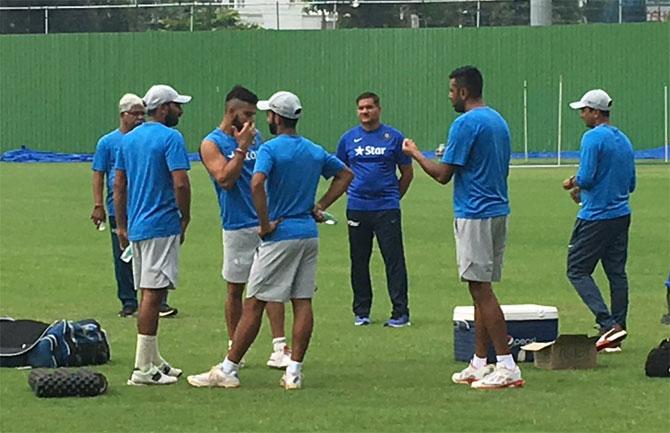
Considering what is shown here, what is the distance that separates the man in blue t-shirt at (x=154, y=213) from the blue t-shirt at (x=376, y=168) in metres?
3.60

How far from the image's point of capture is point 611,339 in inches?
467

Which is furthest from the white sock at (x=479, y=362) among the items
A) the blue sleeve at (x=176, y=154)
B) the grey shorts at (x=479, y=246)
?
the blue sleeve at (x=176, y=154)

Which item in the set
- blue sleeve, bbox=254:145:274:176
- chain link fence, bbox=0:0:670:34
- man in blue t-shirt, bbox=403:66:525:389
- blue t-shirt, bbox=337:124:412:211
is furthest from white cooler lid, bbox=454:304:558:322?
chain link fence, bbox=0:0:670:34

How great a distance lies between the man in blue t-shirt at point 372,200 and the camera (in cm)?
1399

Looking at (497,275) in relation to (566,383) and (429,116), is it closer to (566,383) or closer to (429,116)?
(566,383)

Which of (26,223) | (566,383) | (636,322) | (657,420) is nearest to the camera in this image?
(657,420)

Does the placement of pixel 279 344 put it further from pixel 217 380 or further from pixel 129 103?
pixel 129 103

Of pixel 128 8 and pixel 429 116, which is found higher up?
pixel 128 8

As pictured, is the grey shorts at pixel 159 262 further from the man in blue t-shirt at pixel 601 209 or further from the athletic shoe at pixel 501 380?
the man in blue t-shirt at pixel 601 209

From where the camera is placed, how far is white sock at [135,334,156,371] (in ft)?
34.7

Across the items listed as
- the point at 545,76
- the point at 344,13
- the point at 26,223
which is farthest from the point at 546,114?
the point at 26,223

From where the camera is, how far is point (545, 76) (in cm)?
5225

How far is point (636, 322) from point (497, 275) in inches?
135

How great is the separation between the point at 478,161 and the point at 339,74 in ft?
142
